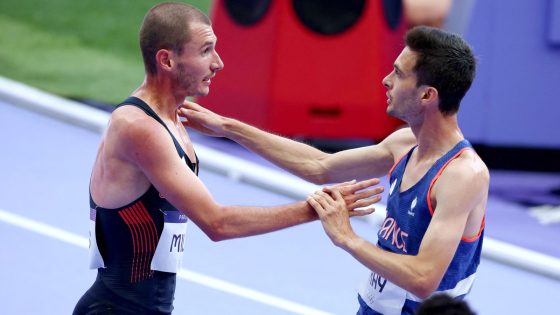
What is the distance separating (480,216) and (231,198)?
4.85 m

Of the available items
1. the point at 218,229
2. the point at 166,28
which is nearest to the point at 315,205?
the point at 218,229

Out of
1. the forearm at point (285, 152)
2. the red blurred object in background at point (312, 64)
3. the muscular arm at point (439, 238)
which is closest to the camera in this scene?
the muscular arm at point (439, 238)

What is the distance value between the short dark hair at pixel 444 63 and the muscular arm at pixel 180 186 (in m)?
0.86

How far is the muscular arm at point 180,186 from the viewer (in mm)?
4258

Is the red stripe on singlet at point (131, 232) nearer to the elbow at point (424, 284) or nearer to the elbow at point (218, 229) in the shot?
the elbow at point (218, 229)

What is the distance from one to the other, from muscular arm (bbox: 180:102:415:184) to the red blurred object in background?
4.73 m

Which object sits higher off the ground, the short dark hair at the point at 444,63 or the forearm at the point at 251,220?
the short dark hair at the point at 444,63

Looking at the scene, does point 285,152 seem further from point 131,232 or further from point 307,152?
point 131,232

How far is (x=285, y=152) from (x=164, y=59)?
1072mm

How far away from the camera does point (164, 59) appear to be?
14.6ft

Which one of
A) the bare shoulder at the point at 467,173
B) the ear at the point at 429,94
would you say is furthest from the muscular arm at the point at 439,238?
the ear at the point at 429,94

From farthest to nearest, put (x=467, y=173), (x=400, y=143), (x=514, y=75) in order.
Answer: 1. (x=514, y=75)
2. (x=400, y=143)
3. (x=467, y=173)

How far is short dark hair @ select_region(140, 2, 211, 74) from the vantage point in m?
4.42

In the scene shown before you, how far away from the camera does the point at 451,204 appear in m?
4.23
